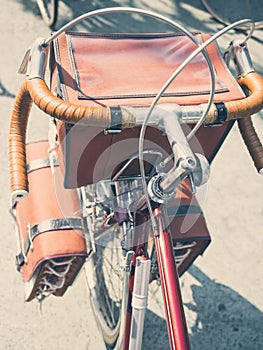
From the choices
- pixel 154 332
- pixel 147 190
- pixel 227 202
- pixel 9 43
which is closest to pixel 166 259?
pixel 147 190

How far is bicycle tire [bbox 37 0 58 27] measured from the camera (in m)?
3.92

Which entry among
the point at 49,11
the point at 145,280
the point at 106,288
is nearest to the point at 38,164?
the point at 106,288

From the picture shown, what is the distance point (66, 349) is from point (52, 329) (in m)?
0.13

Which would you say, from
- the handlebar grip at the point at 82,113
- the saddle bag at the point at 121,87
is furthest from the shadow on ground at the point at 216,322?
the handlebar grip at the point at 82,113

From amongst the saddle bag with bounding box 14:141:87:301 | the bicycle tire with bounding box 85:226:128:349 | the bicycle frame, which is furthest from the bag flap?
the bicycle tire with bounding box 85:226:128:349

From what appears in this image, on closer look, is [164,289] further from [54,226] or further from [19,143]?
[54,226]

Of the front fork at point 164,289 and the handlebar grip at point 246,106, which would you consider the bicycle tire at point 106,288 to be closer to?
the front fork at point 164,289

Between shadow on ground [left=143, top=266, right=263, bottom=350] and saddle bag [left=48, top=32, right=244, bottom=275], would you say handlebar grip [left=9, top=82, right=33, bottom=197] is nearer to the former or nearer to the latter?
saddle bag [left=48, top=32, right=244, bottom=275]

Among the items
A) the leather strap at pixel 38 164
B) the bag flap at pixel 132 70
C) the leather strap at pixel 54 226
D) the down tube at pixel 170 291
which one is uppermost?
the leather strap at pixel 38 164

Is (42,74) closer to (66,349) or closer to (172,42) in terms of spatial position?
(172,42)

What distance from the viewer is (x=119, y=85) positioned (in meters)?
1.84

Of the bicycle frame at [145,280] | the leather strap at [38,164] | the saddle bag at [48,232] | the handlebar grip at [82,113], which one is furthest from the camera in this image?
the leather strap at [38,164]

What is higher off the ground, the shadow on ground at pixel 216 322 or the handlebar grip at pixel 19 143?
the handlebar grip at pixel 19 143

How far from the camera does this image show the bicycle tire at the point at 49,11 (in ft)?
12.9
